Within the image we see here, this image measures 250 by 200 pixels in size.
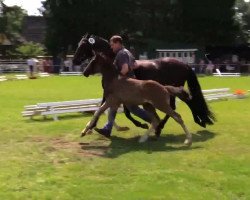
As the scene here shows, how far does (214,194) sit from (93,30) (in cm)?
5343

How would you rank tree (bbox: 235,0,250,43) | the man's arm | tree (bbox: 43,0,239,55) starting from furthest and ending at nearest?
tree (bbox: 235,0,250,43) < tree (bbox: 43,0,239,55) < the man's arm

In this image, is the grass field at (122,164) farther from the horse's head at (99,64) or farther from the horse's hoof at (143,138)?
the horse's head at (99,64)

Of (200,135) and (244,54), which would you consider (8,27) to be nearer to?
(244,54)

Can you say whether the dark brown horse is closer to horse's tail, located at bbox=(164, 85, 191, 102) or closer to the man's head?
horse's tail, located at bbox=(164, 85, 191, 102)

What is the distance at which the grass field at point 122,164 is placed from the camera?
719cm

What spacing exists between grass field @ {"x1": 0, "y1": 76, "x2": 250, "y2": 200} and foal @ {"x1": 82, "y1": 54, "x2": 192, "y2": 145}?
0.66m

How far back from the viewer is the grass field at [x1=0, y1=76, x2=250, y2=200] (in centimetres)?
719

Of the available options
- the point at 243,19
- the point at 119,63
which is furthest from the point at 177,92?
the point at 243,19

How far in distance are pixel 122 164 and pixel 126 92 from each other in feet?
7.89

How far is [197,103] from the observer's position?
41.6 ft

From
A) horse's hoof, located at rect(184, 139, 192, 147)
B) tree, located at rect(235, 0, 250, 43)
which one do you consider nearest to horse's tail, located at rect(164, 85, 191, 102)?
horse's hoof, located at rect(184, 139, 192, 147)

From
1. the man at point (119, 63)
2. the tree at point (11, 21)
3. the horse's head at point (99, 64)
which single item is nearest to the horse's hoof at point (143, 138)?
the man at point (119, 63)

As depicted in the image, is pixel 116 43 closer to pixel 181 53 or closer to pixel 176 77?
pixel 176 77

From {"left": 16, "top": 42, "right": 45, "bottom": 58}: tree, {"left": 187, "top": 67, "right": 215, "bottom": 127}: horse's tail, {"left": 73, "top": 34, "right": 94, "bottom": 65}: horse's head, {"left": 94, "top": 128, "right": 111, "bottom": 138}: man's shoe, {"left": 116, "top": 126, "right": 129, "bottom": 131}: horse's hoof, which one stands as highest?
{"left": 73, "top": 34, "right": 94, "bottom": 65}: horse's head
